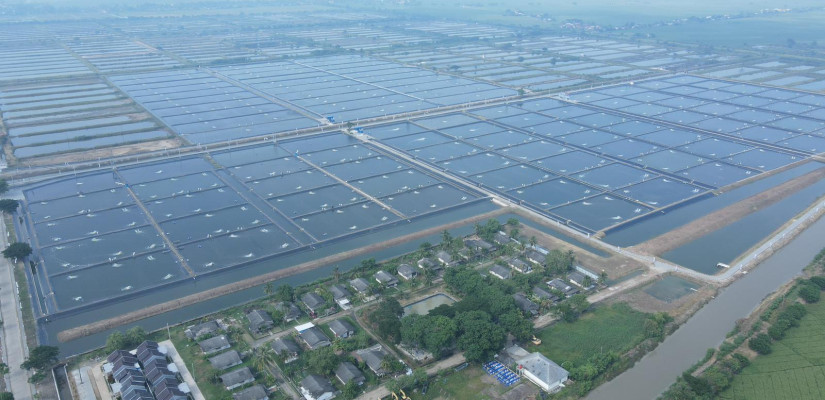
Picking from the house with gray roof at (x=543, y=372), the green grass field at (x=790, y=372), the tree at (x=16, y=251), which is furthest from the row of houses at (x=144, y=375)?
the green grass field at (x=790, y=372)

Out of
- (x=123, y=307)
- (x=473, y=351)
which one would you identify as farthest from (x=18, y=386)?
(x=473, y=351)

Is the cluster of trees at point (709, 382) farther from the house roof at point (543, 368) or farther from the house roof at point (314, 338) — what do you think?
the house roof at point (314, 338)

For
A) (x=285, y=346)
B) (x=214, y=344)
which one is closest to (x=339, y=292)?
(x=285, y=346)

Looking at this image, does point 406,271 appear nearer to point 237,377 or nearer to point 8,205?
point 237,377

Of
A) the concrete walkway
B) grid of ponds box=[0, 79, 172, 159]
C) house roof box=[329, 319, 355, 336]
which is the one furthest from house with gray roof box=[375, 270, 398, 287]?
grid of ponds box=[0, 79, 172, 159]

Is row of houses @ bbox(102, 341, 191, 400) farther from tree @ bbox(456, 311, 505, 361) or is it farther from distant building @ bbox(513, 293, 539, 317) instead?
distant building @ bbox(513, 293, 539, 317)
